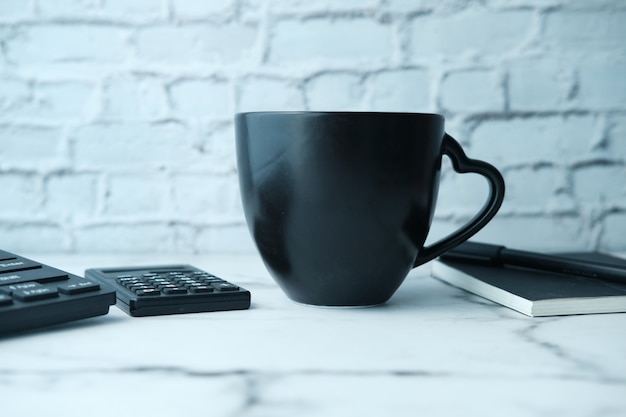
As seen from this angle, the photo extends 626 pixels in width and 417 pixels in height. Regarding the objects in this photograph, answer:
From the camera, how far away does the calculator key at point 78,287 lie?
542 mm

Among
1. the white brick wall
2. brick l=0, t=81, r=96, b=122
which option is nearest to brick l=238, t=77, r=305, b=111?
the white brick wall

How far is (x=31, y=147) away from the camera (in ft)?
3.19

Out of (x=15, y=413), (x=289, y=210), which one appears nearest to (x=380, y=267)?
(x=289, y=210)

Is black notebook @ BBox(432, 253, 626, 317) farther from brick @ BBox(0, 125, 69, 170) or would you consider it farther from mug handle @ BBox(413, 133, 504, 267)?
brick @ BBox(0, 125, 69, 170)

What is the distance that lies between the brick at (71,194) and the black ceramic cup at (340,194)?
16.8 inches

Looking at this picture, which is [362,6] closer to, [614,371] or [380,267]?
[380,267]

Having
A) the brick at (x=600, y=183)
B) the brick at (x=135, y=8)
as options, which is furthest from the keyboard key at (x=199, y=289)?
the brick at (x=600, y=183)

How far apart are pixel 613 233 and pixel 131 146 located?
681 mm

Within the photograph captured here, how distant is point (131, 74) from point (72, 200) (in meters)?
0.19

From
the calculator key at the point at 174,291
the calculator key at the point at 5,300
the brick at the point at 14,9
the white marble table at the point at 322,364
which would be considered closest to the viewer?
the white marble table at the point at 322,364

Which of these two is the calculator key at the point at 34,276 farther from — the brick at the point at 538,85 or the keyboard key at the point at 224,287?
the brick at the point at 538,85

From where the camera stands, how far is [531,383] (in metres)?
0.43

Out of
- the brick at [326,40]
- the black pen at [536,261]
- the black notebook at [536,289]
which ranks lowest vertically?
the black notebook at [536,289]

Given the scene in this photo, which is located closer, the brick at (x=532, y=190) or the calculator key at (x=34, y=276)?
the calculator key at (x=34, y=276)
